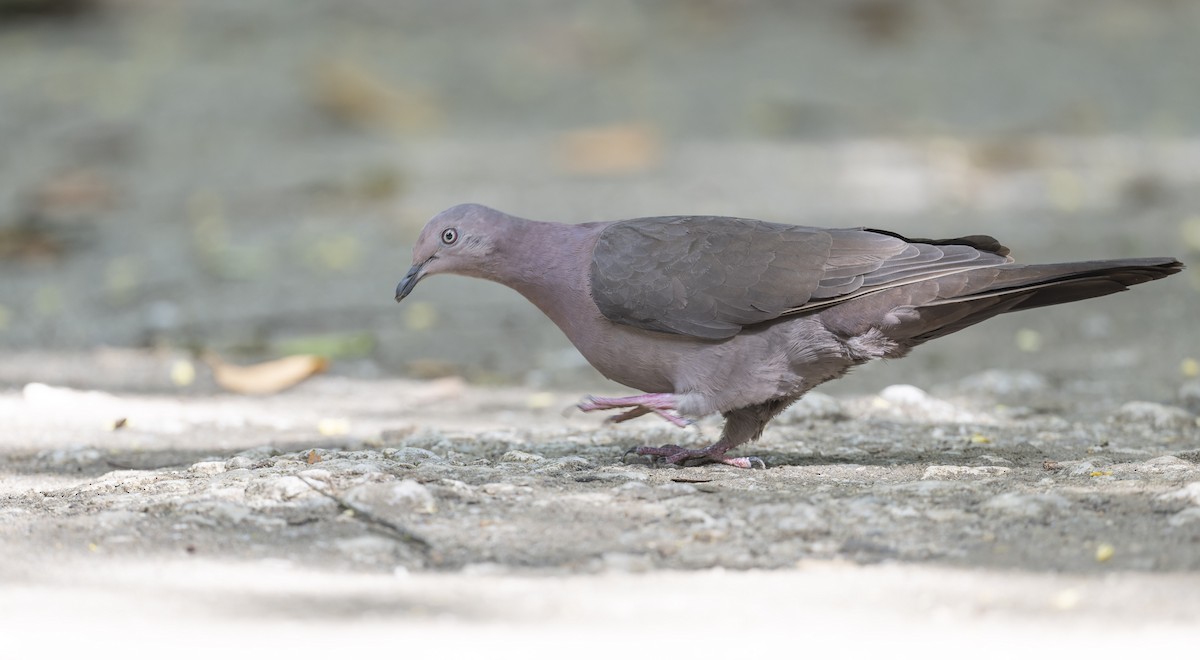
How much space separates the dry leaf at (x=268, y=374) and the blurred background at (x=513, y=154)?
0.12 m

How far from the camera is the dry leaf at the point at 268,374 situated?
17.8 ft

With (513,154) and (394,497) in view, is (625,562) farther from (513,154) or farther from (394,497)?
(513,154)

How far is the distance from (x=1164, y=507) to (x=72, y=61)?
1054 centimetres

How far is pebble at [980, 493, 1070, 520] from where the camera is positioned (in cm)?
304

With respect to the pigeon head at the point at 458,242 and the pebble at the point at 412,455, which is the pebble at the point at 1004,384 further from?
the pebble at the point at 412,455

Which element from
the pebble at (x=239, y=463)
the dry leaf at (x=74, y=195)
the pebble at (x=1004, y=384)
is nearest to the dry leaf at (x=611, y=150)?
the dry leaf at (x=74, y=195)

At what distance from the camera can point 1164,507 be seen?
3.02m

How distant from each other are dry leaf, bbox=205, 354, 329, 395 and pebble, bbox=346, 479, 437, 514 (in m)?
2.36

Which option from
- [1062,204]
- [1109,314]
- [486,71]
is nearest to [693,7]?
[486,71]

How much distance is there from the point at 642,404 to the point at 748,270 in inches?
19.2

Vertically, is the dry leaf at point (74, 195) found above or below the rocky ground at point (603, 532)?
above

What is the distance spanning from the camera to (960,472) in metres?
3.52

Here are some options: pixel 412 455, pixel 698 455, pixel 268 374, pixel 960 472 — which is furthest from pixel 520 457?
pixel 268 374

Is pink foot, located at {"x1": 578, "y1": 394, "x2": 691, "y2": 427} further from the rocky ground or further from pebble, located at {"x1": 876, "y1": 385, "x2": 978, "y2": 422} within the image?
pebble, located at {"x1": 876, "y1": 385, "x2": 978, "y2": 422}
